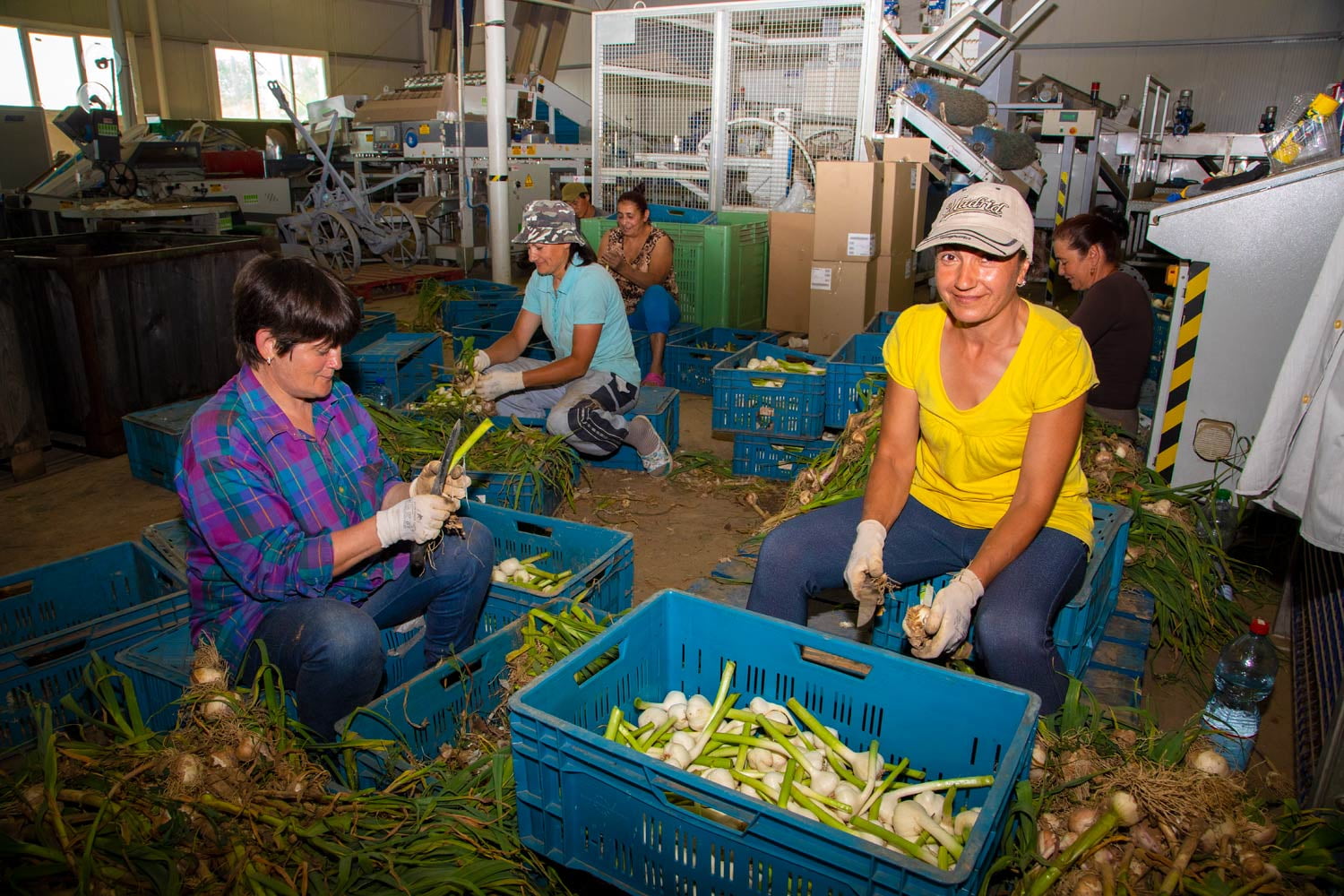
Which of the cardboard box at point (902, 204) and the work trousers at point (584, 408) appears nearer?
the work trousers at point (584, 408)

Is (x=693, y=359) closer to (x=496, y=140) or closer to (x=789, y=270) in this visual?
(x=789, y=270)

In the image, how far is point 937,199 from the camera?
8820 mm

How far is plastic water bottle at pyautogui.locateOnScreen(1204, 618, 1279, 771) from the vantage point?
2.56m

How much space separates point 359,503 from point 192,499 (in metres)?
0.47

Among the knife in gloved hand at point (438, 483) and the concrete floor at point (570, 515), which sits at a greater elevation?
the knife in gloved hand at point (438, 483)

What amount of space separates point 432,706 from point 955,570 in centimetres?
146

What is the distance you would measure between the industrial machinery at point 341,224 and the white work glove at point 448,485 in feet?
27.8

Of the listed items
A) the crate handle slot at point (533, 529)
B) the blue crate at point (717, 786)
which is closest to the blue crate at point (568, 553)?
the crate handle slot at point (533, 529)

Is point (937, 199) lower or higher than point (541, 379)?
higher

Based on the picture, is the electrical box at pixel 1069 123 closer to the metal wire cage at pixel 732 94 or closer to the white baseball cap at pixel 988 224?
the metal wire cage at pixel 732 94

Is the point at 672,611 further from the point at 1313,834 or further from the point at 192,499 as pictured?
the point at 1313,834

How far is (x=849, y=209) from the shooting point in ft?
22.8

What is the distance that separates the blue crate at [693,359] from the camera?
6375 millimetres

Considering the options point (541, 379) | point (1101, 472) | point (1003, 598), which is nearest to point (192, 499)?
point (1003, 598)
